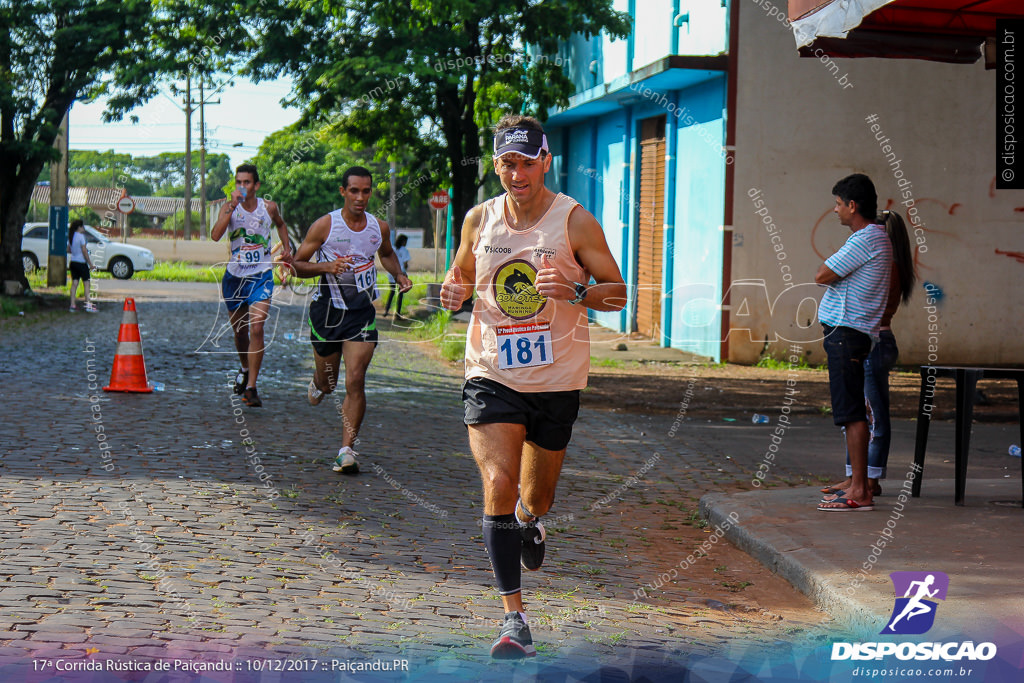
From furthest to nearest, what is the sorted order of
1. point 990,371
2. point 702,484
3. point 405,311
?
point 405,311 → point 702,484 → point 990,371

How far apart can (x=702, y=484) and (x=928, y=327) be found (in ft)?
32.4

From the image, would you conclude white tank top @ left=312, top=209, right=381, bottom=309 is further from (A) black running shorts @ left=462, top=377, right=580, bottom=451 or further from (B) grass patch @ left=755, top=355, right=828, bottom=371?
(B) grass patch @ left=755, top=355, right=828, bottom=371

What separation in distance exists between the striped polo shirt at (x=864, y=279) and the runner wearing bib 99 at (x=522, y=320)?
2574 mm

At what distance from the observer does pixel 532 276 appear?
15.8 feet

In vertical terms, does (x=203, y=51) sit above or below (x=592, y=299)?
above

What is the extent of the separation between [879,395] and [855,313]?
25.0 inches

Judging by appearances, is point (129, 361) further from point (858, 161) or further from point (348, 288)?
point (858, 161)

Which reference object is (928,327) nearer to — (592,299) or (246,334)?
(246,334)

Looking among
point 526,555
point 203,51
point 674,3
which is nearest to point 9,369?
point 203,51

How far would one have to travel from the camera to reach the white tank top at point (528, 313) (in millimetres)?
4805

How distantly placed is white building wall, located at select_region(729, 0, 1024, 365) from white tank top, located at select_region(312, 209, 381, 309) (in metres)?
9.23

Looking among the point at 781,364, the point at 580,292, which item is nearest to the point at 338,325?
the point at 580,292

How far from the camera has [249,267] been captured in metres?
10.8

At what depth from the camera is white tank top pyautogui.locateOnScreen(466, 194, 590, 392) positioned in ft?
15.8
